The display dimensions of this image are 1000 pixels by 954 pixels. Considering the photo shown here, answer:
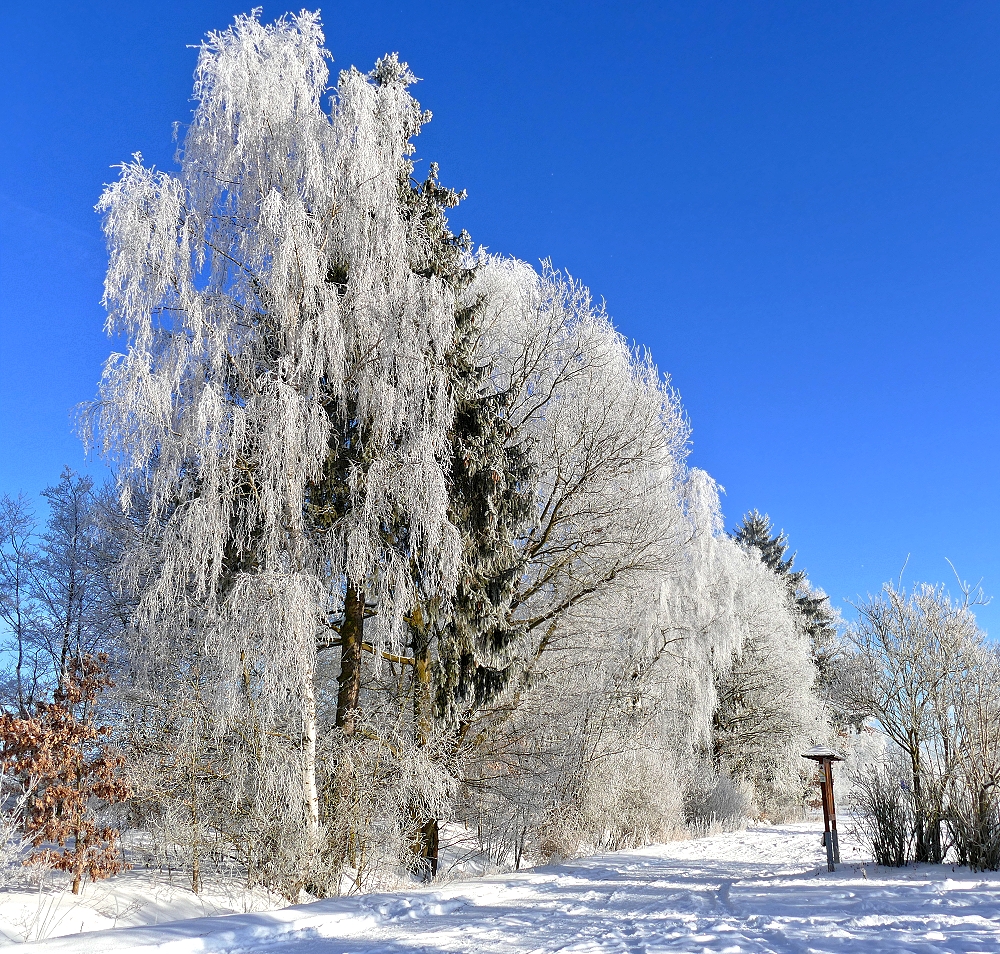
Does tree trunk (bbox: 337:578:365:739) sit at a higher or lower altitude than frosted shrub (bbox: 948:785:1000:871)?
higher

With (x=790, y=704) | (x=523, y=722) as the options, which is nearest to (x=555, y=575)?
(x=523, y=722)

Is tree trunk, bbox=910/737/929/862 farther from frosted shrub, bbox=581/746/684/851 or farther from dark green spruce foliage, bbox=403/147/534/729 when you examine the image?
dark green spruce foliage, bbox=403/147/534/729

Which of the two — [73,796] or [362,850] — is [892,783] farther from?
[73,796]

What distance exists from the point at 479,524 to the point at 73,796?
623cm

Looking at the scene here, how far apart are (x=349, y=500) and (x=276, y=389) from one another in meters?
1.76

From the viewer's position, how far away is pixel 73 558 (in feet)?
73.7

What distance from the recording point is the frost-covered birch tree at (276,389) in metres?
8.86

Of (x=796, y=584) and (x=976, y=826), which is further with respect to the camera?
(x=796, y=584)

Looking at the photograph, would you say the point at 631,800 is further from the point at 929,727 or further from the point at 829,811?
the point at 929,727

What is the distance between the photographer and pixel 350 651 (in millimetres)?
10734

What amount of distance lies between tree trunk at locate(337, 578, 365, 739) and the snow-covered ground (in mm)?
2795

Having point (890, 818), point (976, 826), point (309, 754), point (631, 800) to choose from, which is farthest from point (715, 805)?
point (309, 754)

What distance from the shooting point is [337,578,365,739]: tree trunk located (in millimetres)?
10336

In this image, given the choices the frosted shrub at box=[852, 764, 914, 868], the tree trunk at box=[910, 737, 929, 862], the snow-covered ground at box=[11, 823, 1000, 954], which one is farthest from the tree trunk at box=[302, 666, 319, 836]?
the tree trunk at box=[910, 737, 929, 862]
